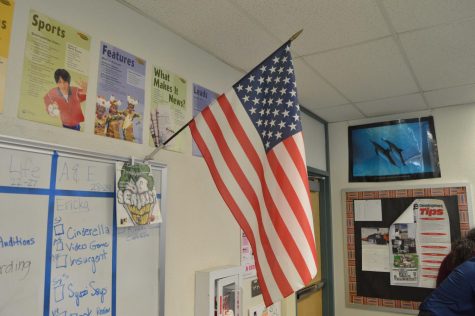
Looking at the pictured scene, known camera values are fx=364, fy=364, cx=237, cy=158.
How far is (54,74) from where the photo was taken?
4.12 ft

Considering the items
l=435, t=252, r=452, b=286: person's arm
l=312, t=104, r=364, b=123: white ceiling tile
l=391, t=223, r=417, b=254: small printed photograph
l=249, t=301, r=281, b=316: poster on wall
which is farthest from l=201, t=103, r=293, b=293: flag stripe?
l=391, t=223, r=417, b=254: small printed photograph

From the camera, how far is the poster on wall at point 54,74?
1184 millimetres

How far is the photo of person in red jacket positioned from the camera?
4.07ft

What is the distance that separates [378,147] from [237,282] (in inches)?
77.7

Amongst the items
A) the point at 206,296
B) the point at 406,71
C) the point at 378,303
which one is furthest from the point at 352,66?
the point at 378,303

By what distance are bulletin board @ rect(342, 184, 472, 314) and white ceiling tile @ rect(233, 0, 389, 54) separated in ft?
5.64

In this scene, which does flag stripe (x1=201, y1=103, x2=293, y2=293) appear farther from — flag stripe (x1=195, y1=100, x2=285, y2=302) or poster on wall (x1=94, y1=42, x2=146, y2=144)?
poster on wall (x1=94, y1=42, x2=146, y2=144)

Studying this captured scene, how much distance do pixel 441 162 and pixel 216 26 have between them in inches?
90.4

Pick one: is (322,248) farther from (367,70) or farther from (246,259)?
(367,70)

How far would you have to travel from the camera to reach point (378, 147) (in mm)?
3244

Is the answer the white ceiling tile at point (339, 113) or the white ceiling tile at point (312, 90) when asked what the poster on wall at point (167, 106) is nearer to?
the white ceiling tile at point (312, 90)

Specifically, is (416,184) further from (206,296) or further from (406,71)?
(206,296)

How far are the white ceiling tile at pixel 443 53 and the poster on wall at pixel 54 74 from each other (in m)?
1.52

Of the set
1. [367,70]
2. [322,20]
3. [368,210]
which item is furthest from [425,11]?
[368,210]
